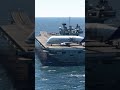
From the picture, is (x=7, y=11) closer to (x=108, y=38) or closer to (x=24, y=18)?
(x=24, y=18)

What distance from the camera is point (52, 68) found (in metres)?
29.9

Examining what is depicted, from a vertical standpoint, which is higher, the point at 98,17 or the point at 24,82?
the point at 98,17

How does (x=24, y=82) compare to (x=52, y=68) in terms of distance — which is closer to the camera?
(x=24, y=82)

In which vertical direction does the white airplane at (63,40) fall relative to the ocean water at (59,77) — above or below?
above

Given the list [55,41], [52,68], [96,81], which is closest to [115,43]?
[96,81]

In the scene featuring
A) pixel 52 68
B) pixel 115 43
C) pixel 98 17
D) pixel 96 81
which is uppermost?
pixel 98 17

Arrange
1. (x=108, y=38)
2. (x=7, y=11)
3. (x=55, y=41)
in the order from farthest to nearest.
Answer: (x=55, y=41)
(x=108, y=38)
(x=7, y=11)

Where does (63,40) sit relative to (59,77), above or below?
above

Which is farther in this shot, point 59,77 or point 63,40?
point 63,40

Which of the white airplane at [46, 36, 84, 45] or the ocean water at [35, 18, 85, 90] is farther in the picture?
the white airplane at [46, 36, 84, 45]

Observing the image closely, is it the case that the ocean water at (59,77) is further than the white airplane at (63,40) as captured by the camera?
No

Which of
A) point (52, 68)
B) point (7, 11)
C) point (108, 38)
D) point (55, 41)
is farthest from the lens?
point (55, 41)

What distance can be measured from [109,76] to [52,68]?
23.5 metres

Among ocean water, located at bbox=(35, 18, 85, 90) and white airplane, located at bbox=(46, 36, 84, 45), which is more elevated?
white airplane, located at bbox=(46, 36, 84, 45)
